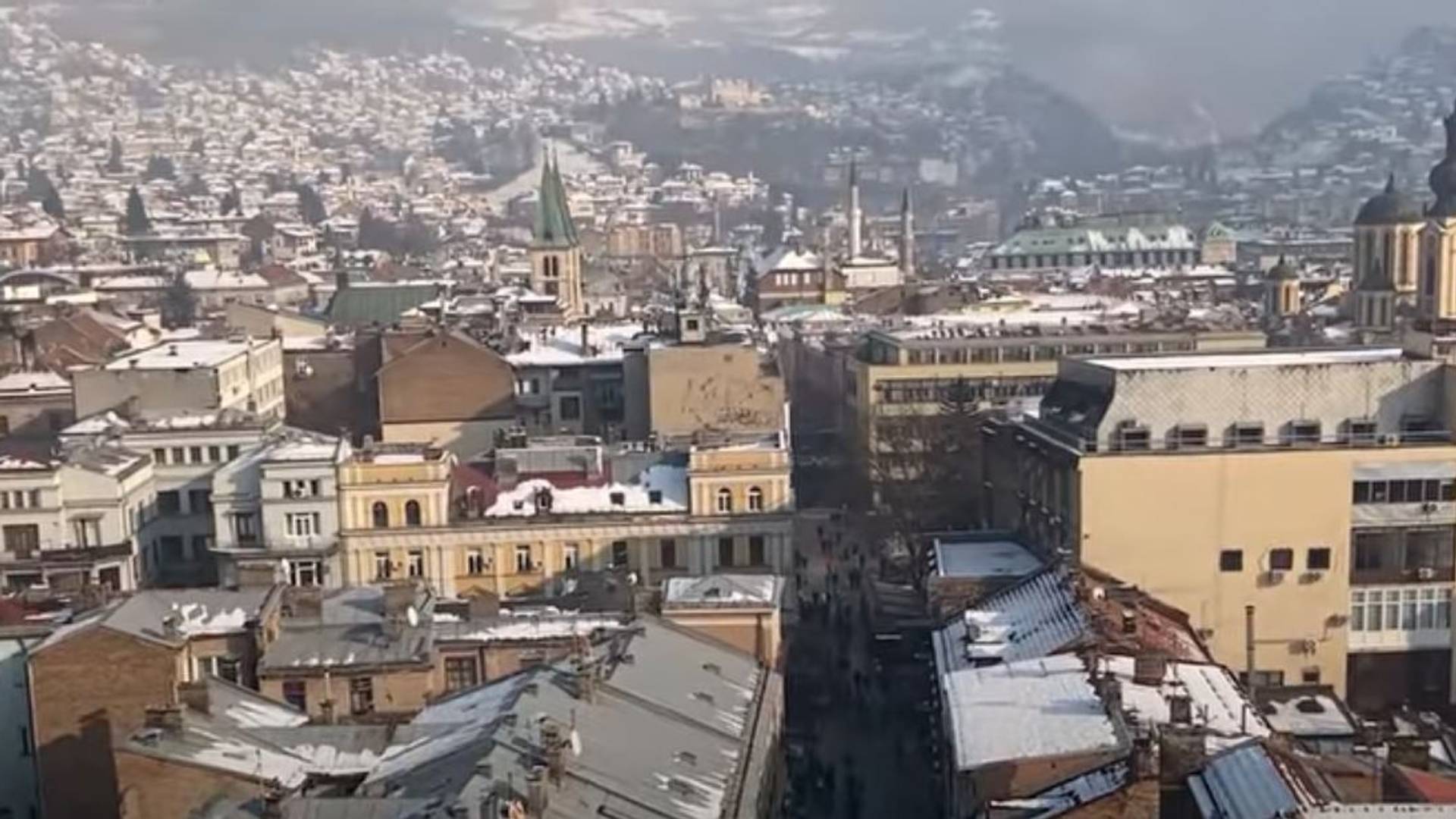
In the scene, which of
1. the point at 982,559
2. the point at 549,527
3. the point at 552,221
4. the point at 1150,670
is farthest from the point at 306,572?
the point at 552,221

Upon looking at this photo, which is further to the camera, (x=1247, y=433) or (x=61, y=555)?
(x=61, y=555)

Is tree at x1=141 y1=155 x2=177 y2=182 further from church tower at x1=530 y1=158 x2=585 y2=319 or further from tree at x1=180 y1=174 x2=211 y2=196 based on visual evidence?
church tower at x1=530 y1=158 x2=585 y2=319

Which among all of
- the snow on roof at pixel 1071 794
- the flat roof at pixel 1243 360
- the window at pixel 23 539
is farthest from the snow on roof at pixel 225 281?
the snow on roof at pixel 1071 794

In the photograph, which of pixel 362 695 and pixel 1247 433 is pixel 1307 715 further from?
pixel 362 695

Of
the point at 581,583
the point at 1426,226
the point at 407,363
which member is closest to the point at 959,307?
the point at 1426,226

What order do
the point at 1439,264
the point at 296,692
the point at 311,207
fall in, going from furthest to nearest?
the point at 311,207, the point at 1439,264, the point at 296,692

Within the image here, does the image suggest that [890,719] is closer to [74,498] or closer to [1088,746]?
[1088,746]

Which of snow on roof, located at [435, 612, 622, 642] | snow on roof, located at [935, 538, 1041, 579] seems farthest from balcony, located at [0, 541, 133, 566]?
snow on roof, located at [935, 538, 1041, 579]
